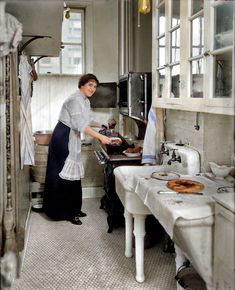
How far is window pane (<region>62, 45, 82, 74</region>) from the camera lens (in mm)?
4938

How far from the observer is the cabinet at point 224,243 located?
144 centimetres

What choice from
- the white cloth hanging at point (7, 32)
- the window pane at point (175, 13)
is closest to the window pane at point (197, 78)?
the window pane at point (175, 13)

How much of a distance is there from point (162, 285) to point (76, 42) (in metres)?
3.45

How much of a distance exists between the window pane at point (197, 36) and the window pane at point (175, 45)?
23cm

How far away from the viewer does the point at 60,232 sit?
147 inches

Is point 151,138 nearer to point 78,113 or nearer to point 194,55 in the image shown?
point 78,113

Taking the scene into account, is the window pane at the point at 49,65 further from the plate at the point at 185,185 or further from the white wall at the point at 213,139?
the plate at the point at 185,185

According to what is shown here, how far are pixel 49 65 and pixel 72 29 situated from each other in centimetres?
58

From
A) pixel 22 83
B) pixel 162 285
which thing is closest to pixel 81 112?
pixel 22 83

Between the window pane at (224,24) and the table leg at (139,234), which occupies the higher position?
the window pane at (224,24)

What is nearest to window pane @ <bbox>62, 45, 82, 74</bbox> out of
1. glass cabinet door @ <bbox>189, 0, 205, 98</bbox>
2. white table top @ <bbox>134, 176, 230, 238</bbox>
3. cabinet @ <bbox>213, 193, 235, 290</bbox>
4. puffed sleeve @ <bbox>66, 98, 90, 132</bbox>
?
puffed sleeve @ <bbox>66, 98, 90, 132</bbox>

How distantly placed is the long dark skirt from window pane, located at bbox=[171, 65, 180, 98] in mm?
1611

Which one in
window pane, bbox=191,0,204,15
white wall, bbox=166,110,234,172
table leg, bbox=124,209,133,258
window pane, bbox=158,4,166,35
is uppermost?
window pane, bbox=158,4,166,35

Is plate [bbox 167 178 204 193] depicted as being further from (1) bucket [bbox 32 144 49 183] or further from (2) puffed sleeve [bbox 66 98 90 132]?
(1) bucket [bbox 32 144 49 183]
